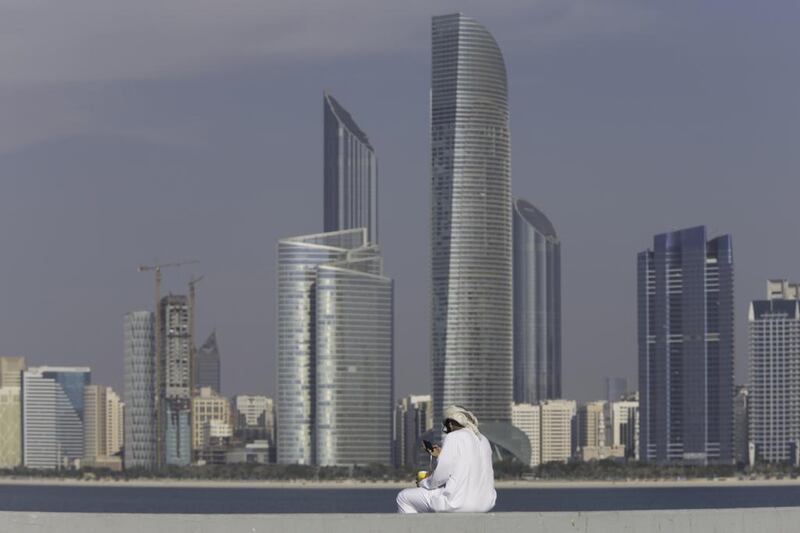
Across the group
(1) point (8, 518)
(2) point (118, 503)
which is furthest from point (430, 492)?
(2) point (118, 503)

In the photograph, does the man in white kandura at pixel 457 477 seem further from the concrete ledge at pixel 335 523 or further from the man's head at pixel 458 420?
the concrete ledge at pixel 335 523

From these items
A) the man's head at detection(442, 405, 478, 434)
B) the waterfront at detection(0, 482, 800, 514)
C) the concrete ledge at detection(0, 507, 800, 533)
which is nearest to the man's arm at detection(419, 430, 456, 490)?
the man's head at detection(442, 405, 478, 434)

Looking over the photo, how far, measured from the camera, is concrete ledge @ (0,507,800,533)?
1244 cm

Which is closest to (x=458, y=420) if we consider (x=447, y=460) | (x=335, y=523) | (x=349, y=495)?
(x=447, y=460)

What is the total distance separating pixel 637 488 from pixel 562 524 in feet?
603

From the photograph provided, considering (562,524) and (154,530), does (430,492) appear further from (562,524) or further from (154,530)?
(154,530)

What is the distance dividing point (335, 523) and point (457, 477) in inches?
37.3

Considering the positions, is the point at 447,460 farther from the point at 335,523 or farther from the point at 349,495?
the point at 349,495

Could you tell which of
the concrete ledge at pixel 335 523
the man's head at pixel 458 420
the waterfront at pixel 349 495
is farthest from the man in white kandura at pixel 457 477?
the waterfront at pixel 349 495

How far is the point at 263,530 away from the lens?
12.5m

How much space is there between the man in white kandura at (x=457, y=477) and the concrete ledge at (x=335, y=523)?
1.01 ft

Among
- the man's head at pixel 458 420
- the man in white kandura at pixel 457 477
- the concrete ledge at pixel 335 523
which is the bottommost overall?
the concrete ledge at pixel 335 523

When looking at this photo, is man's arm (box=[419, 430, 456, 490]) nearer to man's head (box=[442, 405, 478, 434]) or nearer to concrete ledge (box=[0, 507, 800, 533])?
man's head (box=[442, 405, 478, 434])

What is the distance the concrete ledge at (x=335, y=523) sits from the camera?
12.4m
